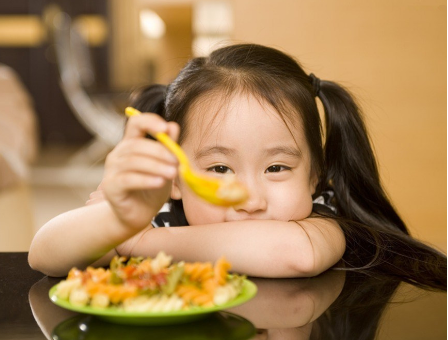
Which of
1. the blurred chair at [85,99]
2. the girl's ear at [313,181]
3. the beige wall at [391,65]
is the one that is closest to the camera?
the girl's ear at [313,181]

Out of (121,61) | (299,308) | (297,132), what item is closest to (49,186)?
(121,61)

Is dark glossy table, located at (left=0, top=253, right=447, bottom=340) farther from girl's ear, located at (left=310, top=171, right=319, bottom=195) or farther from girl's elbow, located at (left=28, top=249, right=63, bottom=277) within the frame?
girl's ear, located at (left=310, top=171, right=319, bottom=195)

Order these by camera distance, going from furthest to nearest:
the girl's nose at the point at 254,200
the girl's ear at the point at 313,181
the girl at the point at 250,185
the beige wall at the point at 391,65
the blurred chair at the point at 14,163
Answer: the blurred chair at the point at 14,163, the beige wall at the point at 391,65, the girl's ear at the point at 313,181, the girl's nose at the point at 254,200, the girl at the point at 250,185

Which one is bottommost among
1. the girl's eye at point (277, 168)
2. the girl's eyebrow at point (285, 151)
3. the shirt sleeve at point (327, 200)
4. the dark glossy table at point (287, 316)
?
the shirt sleeve at point (327, 200)

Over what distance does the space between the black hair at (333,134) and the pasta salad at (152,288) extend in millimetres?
314

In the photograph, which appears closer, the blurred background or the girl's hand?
the girl's hand

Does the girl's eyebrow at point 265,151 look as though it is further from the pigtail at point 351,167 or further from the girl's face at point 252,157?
the pigtail at point 351,167

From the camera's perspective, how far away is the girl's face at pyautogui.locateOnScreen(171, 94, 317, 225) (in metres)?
0.91

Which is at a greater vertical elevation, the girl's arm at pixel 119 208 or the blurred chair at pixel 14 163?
the girl's arm at pixel 119 208

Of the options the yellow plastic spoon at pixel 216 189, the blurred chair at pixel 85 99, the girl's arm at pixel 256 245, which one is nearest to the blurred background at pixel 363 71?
the girl's arm at pixel 256 245

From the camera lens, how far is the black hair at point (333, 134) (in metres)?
0.90

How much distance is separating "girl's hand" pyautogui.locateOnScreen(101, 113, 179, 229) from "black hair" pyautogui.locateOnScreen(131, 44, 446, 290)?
1.08 feet

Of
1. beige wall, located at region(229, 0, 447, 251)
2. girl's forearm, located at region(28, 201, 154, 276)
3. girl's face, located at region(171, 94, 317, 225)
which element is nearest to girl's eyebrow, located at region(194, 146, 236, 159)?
girl's face, located at region(171, 94, 317, 225)

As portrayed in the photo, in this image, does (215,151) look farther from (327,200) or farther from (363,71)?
(363,71)
